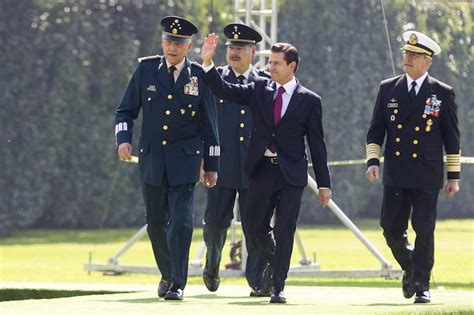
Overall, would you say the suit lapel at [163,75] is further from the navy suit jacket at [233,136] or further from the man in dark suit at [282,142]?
the navy suit jacket at [233,136]

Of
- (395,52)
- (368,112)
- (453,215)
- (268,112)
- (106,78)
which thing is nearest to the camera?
(268,112)

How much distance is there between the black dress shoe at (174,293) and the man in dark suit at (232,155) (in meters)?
1.41

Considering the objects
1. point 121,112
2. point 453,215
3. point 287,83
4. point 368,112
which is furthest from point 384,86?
point 453,215

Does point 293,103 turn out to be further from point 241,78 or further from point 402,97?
point 241,78

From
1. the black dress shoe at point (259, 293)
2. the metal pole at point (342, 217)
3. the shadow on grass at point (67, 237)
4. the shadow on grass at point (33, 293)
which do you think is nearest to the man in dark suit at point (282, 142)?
the black dress shoe at point (259, 293)

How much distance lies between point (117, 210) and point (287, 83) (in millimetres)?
18083

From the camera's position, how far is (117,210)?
30312 millimetres

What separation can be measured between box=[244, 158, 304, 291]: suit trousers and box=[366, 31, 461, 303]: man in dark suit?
668mm

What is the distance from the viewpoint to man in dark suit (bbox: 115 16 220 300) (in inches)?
500

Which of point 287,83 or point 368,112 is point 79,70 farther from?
point 287,83

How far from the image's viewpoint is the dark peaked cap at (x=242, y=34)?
1405 centimetres

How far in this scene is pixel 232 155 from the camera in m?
14.3

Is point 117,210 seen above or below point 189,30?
below

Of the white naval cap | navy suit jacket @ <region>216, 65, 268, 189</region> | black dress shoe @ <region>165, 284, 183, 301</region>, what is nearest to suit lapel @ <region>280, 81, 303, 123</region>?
the white naval cap
